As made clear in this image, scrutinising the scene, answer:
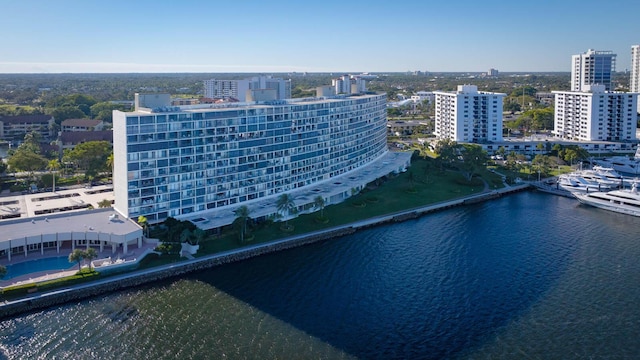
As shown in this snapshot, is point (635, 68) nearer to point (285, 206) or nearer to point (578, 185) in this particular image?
point (578, 185)

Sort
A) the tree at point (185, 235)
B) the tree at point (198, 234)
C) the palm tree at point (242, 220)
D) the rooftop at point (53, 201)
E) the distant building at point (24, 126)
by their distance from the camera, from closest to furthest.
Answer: the tree at point (185, 235) → the tree at point (198, 234) → the palm tree at point (242, 220) → the rooftop at point (53, 201) → the distant building at point (24, 126)

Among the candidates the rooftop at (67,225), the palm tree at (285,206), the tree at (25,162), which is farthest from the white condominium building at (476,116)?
the rooftop at (67,225)

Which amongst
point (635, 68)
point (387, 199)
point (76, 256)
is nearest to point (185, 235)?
point (76, 256)

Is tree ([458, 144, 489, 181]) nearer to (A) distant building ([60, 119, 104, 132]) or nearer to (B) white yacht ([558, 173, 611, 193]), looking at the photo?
(B) white yacht ([558, 173, 611, 193])

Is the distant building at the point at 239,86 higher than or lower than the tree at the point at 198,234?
higher

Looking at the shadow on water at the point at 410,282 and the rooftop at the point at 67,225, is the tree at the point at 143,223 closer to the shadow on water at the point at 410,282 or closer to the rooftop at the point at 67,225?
the rooftop at the point at 67,225

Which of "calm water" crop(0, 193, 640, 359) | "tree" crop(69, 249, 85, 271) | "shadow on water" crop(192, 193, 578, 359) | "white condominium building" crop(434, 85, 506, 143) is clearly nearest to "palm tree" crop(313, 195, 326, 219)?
"shadow on water" crop(192, 193, 578, 359)
